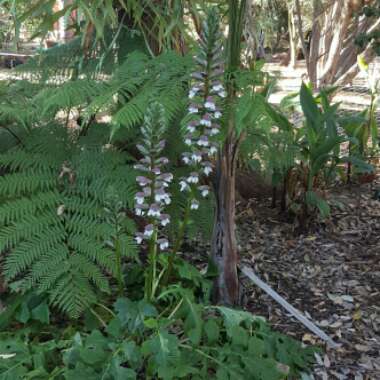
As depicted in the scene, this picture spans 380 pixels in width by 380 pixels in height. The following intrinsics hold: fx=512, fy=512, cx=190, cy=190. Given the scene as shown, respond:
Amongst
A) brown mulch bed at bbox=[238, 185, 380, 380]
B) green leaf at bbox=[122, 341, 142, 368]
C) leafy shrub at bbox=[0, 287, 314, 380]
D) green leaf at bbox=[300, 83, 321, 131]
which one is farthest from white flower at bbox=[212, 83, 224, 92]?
green leaf at bbox=[300, 83, 321, 131]

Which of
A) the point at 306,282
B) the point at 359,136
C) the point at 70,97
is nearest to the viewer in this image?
the point at 70,97

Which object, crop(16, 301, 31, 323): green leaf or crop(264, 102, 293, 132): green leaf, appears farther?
crop(16, 301, 31, 323): green leaf

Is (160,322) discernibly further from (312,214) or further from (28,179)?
(312,214)

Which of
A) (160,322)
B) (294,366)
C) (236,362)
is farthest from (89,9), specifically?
(294,366)

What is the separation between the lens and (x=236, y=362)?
1.71 m

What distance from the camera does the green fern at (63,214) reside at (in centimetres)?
176

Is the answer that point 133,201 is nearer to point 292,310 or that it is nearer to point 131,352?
point 131,352

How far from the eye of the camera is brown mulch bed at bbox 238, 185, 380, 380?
6.73 ft

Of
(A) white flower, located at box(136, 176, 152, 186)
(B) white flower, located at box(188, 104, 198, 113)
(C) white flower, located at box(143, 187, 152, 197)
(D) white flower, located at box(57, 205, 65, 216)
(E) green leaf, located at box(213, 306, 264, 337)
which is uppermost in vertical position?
(B) white flower, located at box(188, 104, 198, 113)

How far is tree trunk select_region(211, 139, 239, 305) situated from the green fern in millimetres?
354

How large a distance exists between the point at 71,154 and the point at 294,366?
1201 mm

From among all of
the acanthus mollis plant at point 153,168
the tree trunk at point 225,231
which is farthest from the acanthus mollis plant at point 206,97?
the tree trunk at point 225,231

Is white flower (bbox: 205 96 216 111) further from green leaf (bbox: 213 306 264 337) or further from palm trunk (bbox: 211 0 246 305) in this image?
green leaf (bbox: 213 306 264 337)

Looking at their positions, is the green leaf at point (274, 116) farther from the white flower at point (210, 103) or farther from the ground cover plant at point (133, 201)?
the white flower at point (210, 103)
